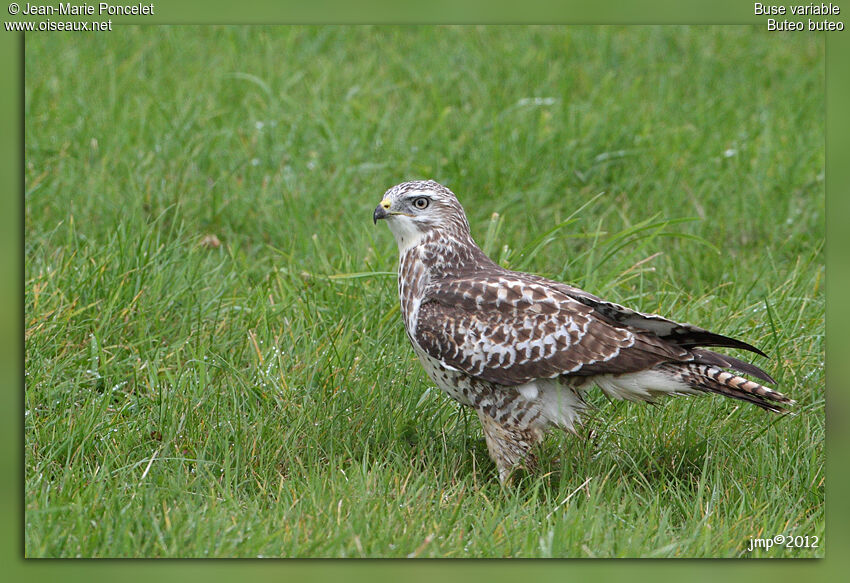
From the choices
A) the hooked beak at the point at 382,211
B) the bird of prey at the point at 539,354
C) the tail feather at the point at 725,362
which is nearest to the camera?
the tail feather at the point at 725,362

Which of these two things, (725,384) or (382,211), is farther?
(382,211)

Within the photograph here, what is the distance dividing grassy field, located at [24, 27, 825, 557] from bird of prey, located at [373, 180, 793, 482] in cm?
26

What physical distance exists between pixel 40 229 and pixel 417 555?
406 cm

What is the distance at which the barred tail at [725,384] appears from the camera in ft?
15.5

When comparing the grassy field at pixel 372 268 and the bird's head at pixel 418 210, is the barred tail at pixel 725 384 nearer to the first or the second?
the grassy field at pixel 372 268

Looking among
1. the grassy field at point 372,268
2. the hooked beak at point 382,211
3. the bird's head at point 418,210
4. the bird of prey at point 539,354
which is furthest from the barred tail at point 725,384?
the hooked beak at point 382,211

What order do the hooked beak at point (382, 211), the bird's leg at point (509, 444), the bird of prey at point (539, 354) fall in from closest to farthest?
the bird of prey at point (539, 354), the bird's leg at point (509, 444), the hooked beak at point (382, 211)

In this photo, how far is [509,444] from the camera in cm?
509

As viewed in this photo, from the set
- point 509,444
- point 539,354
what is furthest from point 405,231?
point 509,444

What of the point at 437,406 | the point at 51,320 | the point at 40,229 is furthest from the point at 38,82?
the point at 437,406

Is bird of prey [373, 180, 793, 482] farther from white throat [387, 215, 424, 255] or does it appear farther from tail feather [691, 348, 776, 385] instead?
white throat [387, 215, 424, 255]

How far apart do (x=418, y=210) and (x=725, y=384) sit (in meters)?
1.86

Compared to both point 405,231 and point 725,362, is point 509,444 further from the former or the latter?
point 405,231

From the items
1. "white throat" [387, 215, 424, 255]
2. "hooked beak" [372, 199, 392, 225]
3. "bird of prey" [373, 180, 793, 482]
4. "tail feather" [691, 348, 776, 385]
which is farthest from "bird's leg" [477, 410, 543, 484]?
"hooked beak" [372, 199, 392, 225]
